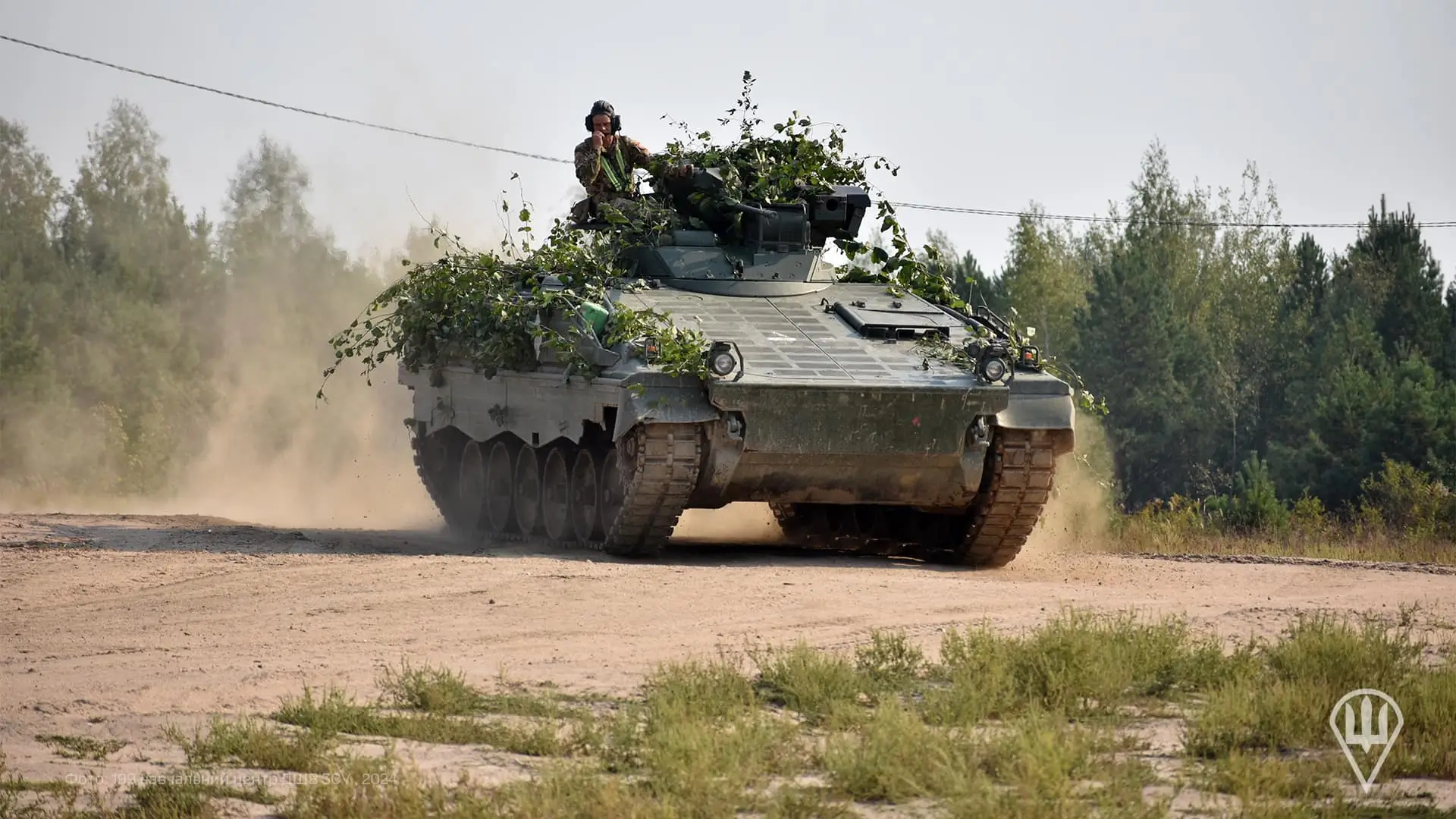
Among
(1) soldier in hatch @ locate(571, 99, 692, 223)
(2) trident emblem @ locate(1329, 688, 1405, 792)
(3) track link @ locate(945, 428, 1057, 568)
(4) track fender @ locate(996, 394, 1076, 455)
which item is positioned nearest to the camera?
(2) trident emblem @ locate(1329, 688, 1405, 792)

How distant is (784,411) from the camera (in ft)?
42.9

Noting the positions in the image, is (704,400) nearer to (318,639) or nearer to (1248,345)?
(318,639)

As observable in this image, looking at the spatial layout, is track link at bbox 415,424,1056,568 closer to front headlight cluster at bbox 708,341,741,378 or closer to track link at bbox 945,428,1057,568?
track link at bbox 945,428,1057,568

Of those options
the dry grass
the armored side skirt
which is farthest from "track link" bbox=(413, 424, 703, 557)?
the dry grass

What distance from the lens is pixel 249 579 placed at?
475 inches

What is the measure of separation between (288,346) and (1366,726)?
102ft

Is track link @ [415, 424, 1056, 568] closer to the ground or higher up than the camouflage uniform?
closer to the ground

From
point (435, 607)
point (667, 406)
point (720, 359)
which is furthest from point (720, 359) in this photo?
point (435, 607)

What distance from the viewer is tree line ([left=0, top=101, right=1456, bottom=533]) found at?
34.9 metres

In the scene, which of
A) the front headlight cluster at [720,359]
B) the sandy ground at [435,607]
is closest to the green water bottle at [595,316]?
the front headlight cluster at [720,359]

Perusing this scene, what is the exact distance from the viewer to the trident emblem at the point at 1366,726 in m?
7.52

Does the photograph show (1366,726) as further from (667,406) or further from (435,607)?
(667,406)

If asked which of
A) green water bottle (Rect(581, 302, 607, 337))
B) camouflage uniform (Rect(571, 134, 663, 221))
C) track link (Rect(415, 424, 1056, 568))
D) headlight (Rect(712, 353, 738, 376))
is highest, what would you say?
camouflage uniform (Rect(571, 134, 663, 221))

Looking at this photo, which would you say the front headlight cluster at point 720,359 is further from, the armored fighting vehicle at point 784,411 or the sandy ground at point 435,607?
the sandy ground at point 435,607
